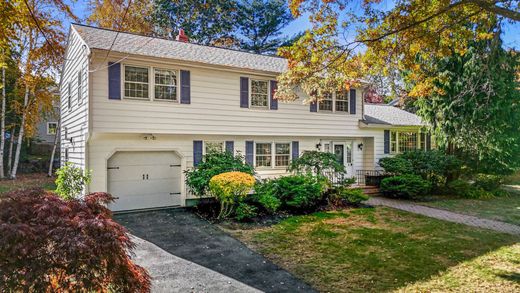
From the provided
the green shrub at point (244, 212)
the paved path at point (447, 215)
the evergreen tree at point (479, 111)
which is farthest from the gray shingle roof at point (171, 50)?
the evergreen tree at point (479, 111)

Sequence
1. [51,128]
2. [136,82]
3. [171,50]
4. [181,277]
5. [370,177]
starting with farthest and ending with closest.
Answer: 1. [51,128]
2. [370,177]
3. [171,50]
4. [136,82]
5. [181,277]

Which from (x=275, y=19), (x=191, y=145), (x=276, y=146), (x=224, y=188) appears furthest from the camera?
(x=275, y=19)

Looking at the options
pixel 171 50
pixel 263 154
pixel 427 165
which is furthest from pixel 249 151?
pixel 427 165

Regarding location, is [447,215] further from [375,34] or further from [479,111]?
[375,34]

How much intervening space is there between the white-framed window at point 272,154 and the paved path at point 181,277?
6563 millimetres

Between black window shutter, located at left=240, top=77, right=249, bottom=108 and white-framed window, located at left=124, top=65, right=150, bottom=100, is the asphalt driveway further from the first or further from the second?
black window shutter, located at left=240, top=77, right=249, bottom=108

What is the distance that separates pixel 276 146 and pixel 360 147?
475cm

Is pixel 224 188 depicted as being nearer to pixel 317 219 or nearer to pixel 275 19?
pixel 317 219

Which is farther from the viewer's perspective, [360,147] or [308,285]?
[360,147]

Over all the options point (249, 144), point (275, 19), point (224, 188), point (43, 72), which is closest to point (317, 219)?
point (224, 188)

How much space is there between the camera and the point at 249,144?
39.3 feet

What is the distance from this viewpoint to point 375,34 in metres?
7.41

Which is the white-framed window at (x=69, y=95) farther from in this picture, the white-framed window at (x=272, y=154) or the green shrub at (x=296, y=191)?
the green shrub at (x=296, y=191)

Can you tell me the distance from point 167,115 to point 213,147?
200 cm
